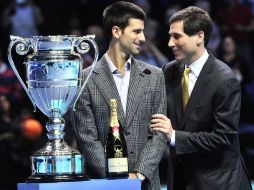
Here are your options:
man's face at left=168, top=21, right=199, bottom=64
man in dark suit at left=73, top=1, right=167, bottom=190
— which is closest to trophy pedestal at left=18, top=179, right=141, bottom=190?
man in dark suit at left=73, top=1, right=167, bottom=190

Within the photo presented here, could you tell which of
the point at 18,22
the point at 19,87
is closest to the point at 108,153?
the point at 19,87

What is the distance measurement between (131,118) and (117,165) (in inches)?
24.6

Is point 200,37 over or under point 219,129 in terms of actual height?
over

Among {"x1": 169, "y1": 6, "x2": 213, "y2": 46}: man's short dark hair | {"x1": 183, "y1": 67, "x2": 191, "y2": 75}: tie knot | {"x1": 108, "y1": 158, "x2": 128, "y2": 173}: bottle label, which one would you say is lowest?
{"x1": 108, "y1": 158, "x2": 128, "y2": 173}: bottle label

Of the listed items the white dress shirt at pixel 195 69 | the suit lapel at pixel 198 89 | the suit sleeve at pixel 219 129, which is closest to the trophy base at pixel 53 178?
the suit sleeve at pixel 219 129

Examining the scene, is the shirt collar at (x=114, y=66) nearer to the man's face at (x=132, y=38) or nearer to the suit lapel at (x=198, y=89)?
the man's face at (x=132, y=38)

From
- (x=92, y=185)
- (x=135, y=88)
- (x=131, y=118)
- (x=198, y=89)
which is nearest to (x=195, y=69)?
(x=198, y=89)

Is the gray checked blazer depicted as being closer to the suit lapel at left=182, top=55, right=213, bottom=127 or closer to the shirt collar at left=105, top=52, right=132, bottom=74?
the shirt collar at left=105, top=52, right=132, bottom=74

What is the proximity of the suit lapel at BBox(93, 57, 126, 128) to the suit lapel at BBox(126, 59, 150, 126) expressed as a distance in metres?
0.04

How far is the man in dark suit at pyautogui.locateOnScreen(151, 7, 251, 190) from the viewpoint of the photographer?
6023mm

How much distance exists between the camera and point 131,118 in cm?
584

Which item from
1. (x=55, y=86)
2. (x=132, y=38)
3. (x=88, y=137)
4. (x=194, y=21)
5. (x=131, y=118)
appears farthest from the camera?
(x=194, y=21)

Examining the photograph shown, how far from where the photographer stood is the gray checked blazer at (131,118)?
573 centimetres

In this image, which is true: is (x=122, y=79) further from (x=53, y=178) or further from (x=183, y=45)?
(x=53, y=178)
